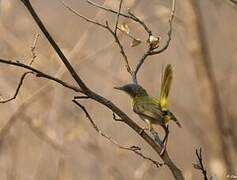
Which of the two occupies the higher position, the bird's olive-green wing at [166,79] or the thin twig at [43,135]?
the thin twig at [43,135]

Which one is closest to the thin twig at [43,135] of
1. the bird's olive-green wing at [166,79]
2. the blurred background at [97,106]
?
the blurred background at [97,106]

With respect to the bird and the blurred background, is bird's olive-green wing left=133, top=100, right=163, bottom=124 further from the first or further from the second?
the blurred background

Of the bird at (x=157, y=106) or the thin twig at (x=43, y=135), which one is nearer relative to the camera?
the bird at (x=157, y=106)

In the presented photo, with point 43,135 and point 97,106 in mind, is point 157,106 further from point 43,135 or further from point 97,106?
point 97,106

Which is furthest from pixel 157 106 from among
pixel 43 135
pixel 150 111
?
pixel 43 135

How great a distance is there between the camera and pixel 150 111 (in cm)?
140

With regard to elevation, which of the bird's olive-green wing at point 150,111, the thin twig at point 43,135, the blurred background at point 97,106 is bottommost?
the bird's olive-green wing at point 150,111

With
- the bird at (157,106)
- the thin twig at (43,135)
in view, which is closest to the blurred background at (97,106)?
the thin twig at (43,135)

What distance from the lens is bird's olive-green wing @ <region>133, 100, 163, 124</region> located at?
1.38m

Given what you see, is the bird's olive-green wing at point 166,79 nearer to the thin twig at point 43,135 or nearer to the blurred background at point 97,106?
the blurred background at point 97,106

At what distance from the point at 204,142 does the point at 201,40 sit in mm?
628

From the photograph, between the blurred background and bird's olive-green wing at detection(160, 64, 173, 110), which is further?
the blurred background

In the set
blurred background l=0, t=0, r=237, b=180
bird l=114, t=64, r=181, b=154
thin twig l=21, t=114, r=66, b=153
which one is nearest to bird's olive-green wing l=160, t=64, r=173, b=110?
bird l=114, t=64, r=181, b=154

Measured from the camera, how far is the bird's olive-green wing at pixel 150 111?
1383mm
